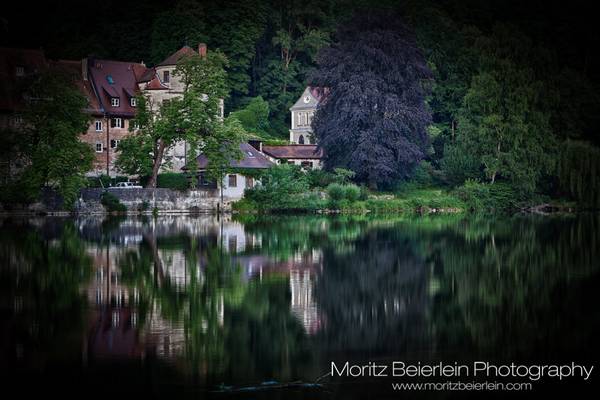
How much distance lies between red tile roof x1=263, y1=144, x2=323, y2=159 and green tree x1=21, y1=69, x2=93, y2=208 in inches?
849

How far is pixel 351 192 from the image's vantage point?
63469mm

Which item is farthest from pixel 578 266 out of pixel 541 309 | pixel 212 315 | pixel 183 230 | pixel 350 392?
pixel 183 230

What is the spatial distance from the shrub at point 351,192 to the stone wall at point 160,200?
8095 millimetres

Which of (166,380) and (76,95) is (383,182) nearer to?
(76,95)

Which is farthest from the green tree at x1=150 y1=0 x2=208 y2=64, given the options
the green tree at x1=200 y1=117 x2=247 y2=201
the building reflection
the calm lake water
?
the calm lake water

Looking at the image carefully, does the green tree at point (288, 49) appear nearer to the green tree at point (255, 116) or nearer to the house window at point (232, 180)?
the green tree at point (255, 116)

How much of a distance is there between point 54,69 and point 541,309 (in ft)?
139

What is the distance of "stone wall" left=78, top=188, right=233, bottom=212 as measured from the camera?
58812mm

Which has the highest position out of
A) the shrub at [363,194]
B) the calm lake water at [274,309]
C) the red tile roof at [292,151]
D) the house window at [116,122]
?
the house window at [116,122]

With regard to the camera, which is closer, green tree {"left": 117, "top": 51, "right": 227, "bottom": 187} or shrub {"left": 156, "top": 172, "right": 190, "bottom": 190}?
green tree {"left": 117, "top": 51, "right": 227, "bottom": 187}

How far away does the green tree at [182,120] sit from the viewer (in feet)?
198

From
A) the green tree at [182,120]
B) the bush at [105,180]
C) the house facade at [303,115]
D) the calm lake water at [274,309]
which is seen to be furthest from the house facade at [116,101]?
the calm lake water at [274,309]

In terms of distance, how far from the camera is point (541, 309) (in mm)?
20828

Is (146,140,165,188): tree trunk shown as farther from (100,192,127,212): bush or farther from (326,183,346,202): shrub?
(326,183,346,202): shrub
